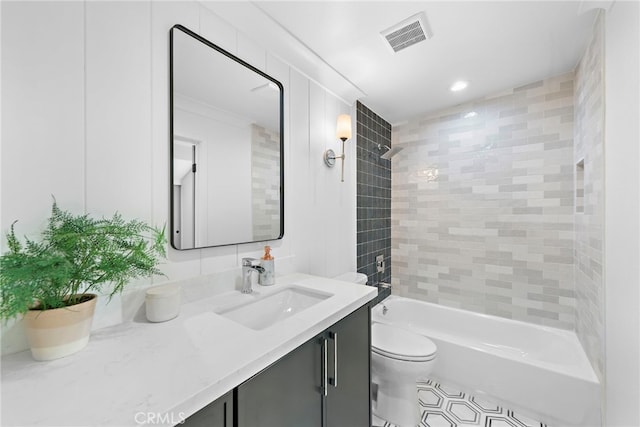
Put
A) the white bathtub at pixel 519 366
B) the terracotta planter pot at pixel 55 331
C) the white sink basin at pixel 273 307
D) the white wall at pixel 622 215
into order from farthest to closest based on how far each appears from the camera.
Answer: the white bathtub at pixel 519 366 → the white sink basin at pixel 273 307 → the white wall at pixel 622 215 → the terracotta planter pot at pixel 55 331

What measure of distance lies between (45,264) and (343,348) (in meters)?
0.98

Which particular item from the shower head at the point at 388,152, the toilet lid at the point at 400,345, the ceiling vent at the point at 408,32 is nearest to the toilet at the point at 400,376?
the toilet lid at the point at 400,345

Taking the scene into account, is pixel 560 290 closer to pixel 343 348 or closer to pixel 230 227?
pixel 343 348

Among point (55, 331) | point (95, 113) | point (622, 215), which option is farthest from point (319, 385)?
point (622, 215)

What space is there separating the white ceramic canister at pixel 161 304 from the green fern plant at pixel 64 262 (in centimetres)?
10

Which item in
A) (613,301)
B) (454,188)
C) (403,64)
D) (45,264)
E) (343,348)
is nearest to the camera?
(45,264)

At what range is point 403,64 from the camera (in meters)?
1.80

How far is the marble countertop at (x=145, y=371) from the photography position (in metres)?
0.49

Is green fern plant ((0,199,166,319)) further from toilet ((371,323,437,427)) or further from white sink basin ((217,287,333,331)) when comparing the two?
toilet ((371,323,437,427))

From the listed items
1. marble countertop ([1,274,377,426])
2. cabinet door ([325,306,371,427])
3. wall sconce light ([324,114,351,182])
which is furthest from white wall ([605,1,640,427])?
wall sconce light ([324,114,351,182])

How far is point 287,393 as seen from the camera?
2.69 feet

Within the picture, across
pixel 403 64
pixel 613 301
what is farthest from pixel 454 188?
pixel 613 301

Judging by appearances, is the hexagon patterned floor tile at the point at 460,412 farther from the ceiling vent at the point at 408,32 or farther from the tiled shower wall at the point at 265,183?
the ceiling vent at the point at 408,32

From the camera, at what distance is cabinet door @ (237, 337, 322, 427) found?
2.28 ft
